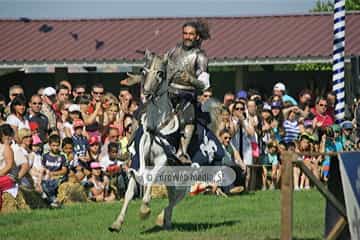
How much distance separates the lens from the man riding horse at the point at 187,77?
14367 mm

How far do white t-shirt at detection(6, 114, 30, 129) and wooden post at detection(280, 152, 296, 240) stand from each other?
8.84 m

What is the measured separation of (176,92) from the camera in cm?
1449

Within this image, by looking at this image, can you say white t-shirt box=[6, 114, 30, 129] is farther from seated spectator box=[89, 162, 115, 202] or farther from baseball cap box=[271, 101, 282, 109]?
baseball cap box=[271, 101, 282, 109]

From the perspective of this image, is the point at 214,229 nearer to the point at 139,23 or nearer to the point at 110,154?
the point at 110,154

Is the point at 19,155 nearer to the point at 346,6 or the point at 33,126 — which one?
the point at 33,126

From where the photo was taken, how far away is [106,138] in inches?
789

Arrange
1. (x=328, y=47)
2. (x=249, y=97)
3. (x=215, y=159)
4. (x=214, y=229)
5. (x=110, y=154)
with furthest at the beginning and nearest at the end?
(x=328, y=47) < (x=249, y=97) < (x=110, y=154) < (x=215, y=159) < (x=214, y=229)

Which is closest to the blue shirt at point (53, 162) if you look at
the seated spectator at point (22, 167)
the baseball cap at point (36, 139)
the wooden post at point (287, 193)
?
the baseball cap at point (36, 139)

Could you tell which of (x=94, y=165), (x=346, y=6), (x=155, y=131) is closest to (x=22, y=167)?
(x=94, y=165)

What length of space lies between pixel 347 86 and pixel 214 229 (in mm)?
11366

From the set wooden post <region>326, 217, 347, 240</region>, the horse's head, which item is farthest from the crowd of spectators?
wooden post <region>326, 217, 347, 240</region>

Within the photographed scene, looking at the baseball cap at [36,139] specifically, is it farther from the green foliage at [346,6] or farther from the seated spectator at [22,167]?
the green foliage at [346,6]

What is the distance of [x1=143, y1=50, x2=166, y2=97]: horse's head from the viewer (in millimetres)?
13664

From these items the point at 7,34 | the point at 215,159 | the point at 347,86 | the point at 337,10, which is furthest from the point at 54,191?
the point at 7,34
